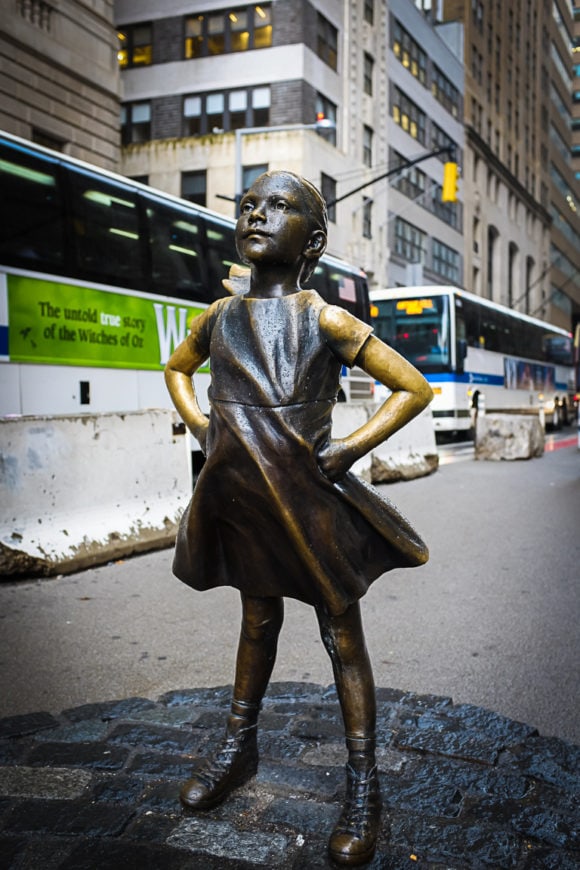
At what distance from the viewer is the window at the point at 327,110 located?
109ft

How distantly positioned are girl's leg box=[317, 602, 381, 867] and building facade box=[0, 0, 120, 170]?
16.7m

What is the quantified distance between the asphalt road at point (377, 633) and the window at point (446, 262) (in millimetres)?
39028

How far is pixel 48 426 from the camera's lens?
20.0 ft

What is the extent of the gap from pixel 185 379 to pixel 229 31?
34.8m

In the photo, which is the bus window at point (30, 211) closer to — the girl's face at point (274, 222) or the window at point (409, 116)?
the girl's face at point (274, 222)

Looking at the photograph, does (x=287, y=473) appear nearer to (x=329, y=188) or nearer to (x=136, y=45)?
(x=329, y=188)

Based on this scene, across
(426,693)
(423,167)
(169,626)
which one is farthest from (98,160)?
(423,167)

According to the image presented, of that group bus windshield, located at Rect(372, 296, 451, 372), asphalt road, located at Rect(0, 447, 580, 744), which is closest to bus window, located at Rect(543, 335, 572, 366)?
bus windshield, located at Rect(372, 296, 451, 372)

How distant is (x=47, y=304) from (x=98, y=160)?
36.7ft

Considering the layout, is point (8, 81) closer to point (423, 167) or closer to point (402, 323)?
point (402, 323)

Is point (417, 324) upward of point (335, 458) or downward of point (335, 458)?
upward

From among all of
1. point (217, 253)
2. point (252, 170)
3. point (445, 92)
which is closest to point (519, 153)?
point (445, 92)

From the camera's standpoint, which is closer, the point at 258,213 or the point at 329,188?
the point at 258,213

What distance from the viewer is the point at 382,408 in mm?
2381
